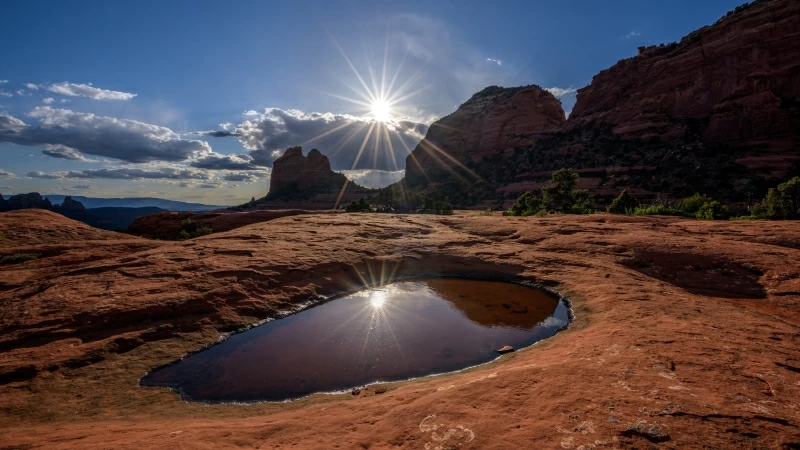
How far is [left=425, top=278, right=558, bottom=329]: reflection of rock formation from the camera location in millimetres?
9625

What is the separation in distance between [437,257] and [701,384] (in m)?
11.5

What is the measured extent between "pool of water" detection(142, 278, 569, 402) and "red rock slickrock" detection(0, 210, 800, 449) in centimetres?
57

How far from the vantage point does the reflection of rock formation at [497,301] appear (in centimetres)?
962

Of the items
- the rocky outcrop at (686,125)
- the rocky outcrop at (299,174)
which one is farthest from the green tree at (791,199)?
the rocky outcrop at (299,174)

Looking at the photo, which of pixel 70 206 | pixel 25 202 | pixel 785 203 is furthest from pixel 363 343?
pixel 70 206

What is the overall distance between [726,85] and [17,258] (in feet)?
330

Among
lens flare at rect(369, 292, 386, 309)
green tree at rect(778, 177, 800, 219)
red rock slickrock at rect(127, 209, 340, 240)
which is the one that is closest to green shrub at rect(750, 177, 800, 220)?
green tree at rect(778, 177, 800, 219)

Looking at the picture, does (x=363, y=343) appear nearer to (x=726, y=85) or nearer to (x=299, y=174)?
→ (x=726, y=85)

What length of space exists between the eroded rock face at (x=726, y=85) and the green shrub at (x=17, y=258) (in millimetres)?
89482

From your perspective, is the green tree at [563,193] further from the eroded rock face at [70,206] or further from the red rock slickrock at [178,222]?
the eroded rock face at [70,206]

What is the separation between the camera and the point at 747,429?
11.1 feet

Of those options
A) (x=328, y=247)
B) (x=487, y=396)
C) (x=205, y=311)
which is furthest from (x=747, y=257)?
(x=205, y=311)

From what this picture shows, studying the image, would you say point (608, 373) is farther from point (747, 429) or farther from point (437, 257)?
point (437, 257)

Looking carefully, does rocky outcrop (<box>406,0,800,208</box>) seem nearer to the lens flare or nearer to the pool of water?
the pool of water
